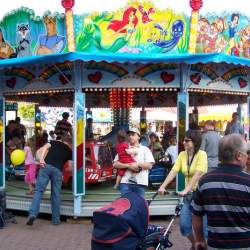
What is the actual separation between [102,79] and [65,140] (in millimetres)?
1334

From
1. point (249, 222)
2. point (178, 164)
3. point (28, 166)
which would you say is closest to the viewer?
point (249, 222)

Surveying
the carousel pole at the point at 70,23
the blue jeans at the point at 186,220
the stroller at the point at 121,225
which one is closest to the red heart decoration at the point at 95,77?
the carousel pole at the point at 70,23

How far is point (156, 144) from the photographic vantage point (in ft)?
38.0

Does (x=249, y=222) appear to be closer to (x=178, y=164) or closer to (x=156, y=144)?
(x=178, y=164)

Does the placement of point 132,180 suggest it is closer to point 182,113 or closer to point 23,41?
point 182,113

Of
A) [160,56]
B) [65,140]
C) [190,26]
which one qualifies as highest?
[190,26]

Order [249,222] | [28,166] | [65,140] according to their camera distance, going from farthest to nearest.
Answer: [28,166] → [65,140] → [249,222]

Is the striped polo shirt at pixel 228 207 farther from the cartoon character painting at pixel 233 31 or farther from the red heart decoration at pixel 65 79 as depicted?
the cartoon character painting at pixel 233 31

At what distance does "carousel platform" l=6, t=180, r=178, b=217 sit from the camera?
8.94 meters

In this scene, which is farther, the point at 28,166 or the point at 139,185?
the point at 28,166

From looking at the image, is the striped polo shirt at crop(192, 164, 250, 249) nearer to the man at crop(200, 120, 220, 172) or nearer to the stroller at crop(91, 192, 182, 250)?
the stroller at crop(91, 192, 182, 250)

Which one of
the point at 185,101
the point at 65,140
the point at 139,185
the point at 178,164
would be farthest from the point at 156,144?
the point at 178,164

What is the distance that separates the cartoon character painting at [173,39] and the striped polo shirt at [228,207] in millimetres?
6034

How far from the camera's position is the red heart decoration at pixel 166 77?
364 inches
